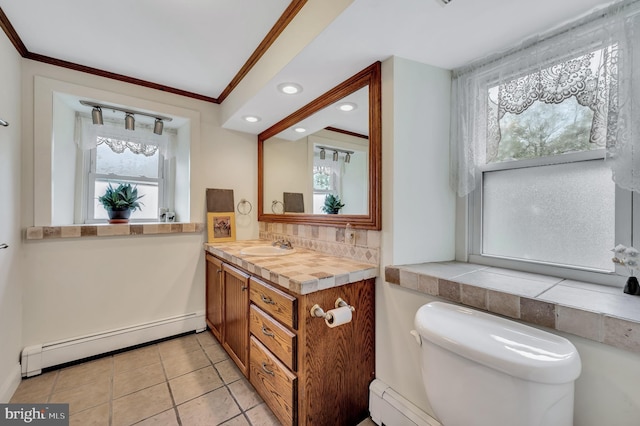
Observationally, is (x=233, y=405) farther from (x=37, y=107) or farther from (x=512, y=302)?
(x=37, y=107)

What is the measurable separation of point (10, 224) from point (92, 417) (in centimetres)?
126

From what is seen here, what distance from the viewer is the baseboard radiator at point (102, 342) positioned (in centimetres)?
182

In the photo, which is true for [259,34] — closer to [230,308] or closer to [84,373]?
[230,308]

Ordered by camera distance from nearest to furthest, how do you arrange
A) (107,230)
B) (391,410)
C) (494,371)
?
(494,371)
(391,410)
(107,230)

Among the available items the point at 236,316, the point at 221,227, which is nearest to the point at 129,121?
the point at 221,227

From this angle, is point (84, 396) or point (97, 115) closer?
point (84, 396)

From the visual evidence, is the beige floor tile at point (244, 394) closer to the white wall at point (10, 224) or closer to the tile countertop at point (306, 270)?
the tile countertop at point (306, 270)

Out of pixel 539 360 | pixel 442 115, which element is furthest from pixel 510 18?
pixel 539 360

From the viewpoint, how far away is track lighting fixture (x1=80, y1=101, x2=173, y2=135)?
2.15 m

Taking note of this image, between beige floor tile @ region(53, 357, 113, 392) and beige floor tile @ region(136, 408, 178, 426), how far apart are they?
657mm

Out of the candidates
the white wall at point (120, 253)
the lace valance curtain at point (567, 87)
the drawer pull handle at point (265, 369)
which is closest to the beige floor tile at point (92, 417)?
the white wall at point (120, 253)

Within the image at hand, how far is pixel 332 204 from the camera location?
1863 millimetres

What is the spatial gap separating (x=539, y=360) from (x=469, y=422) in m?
0.30

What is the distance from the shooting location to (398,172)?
1405 millimetres
